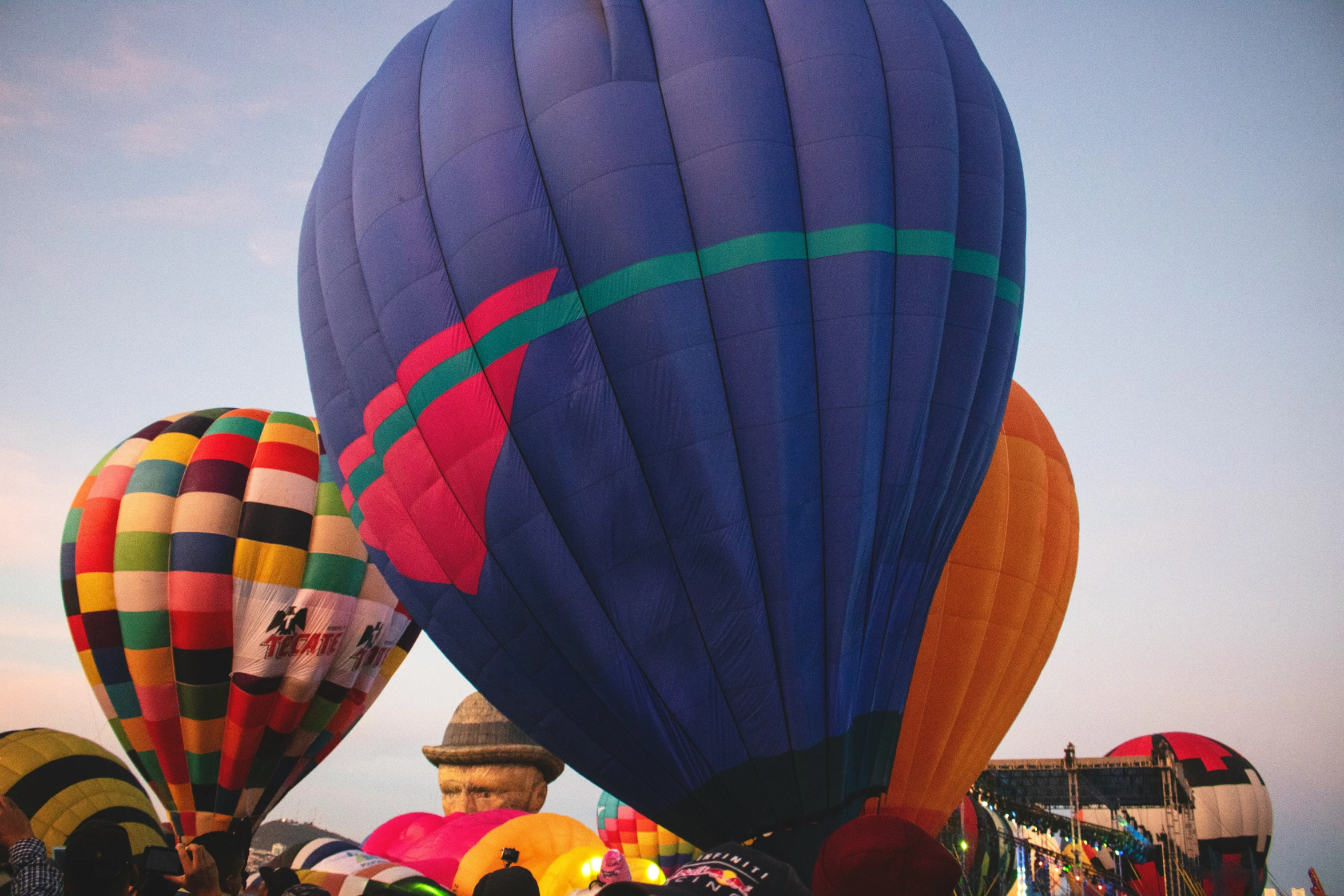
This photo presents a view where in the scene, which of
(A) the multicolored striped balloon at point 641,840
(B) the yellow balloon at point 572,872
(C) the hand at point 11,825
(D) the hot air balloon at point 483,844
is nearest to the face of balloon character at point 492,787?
(A) the multicolored striped balloon at point 641,840

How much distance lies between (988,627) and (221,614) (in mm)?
7678

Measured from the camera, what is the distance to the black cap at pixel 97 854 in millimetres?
2152

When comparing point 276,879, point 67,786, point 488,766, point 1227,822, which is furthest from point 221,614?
point 1227,822

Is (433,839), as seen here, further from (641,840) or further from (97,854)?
(97,854)

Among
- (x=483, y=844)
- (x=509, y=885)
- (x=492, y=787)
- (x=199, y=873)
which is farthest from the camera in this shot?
(x=492, y=787)

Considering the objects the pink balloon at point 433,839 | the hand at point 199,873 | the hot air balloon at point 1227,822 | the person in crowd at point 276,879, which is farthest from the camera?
the hot air balloon at point 1227,822

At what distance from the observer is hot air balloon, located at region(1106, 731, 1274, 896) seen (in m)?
15.7

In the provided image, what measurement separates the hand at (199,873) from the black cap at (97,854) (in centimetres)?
15

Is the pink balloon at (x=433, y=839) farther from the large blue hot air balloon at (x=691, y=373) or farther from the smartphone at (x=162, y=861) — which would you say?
the smartphone at (x=162, y=861)

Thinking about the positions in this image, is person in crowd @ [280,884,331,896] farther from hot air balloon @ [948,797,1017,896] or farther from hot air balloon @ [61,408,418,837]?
hot air balloon @ [948,797,1017,896]

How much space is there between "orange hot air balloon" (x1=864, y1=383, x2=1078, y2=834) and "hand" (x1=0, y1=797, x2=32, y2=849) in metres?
5.24

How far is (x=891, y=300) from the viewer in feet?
18.0

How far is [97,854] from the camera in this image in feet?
7.09

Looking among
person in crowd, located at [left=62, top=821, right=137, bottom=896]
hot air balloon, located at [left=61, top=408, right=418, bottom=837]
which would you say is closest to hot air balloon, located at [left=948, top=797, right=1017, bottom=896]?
hot air balloon, located at [left=61, top=408, right=418, bottom=837]
